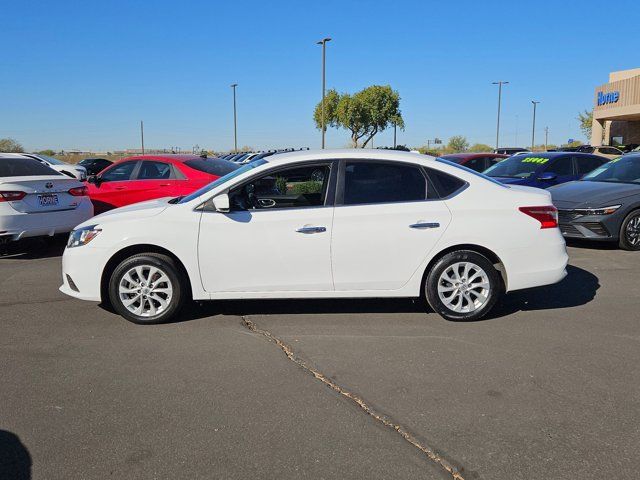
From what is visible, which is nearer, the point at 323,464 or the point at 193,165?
the point at 323,464

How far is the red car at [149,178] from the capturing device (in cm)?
962

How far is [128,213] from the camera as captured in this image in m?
5.31

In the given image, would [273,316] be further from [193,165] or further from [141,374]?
[193,165]

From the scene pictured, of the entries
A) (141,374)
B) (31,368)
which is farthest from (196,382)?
(31,368)

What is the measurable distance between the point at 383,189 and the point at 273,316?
1.65 m

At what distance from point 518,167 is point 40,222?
8846 mm

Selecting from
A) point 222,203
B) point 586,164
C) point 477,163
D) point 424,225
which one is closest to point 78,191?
point 222,203

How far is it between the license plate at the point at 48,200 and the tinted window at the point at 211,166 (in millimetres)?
2219

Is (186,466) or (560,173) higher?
(560,173)

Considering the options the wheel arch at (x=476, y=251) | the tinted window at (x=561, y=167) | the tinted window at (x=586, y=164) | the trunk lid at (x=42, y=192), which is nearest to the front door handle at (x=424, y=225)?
the wheel arch at (x=476, y=251)

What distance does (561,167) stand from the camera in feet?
36.6

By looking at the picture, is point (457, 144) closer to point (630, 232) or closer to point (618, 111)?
point (618, 111)

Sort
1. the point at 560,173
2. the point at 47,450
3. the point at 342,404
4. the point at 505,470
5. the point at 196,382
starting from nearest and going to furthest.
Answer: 1. the point at 505,470
2. the point at 47,450
3. the point at 342,404
4. the point at 196,382
5. the point at 560,173

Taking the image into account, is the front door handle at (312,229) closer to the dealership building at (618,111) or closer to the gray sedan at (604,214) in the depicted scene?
the gray sedan at (604,214)
